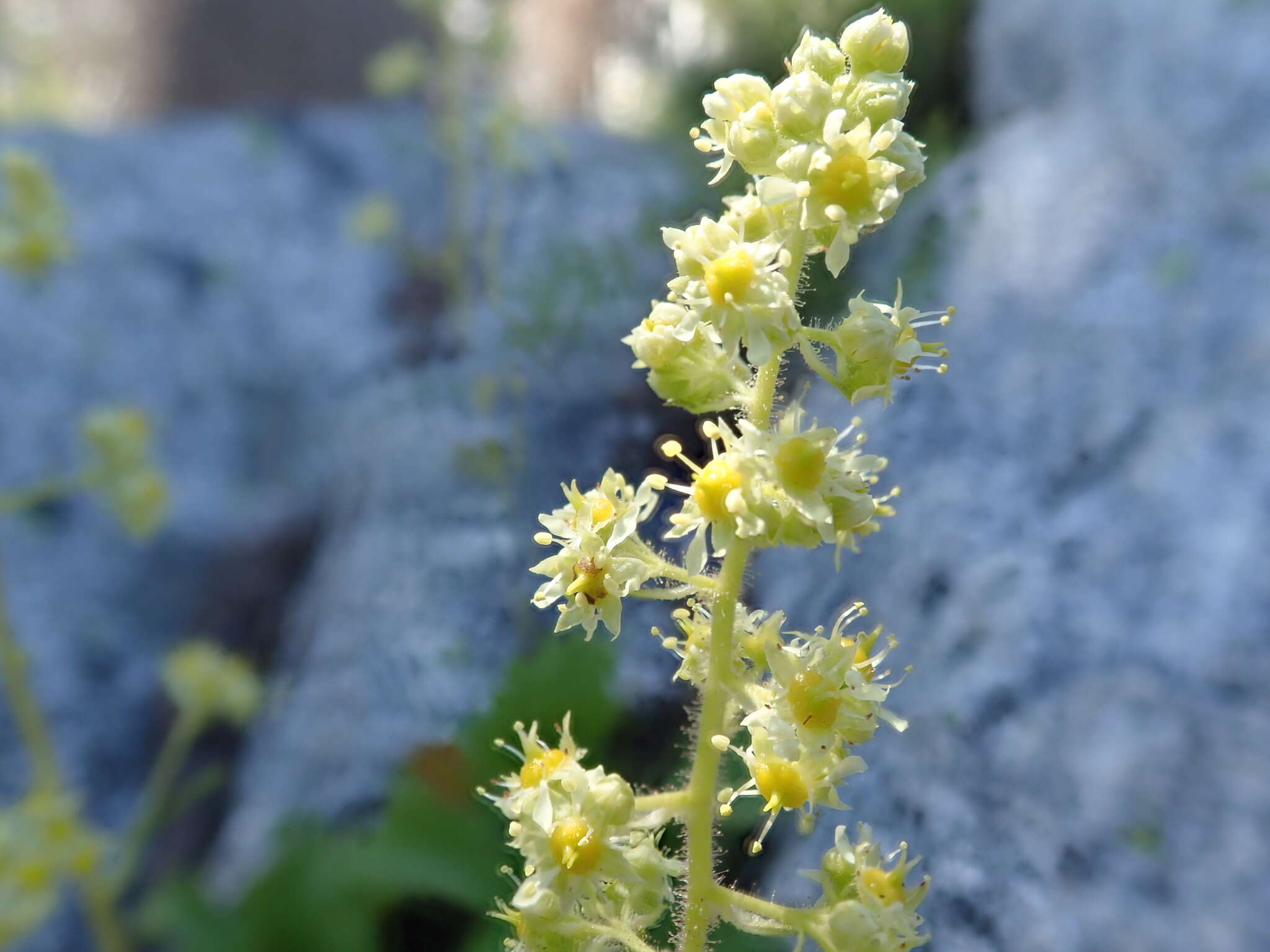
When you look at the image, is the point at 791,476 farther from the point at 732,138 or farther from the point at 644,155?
the point at 644,155

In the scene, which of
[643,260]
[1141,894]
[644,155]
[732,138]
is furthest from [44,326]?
[1141,894]

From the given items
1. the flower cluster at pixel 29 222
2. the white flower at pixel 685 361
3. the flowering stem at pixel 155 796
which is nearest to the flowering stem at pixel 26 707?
the flowering stem at pixel 155 796

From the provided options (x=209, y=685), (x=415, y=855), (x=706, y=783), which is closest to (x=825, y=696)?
(x=706, y=783)

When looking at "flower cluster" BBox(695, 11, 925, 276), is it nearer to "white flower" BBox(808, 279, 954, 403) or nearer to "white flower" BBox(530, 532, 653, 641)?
"white flower" BBox(808, 279, 954, 403)

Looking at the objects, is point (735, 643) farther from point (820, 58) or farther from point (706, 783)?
point (820, 58)

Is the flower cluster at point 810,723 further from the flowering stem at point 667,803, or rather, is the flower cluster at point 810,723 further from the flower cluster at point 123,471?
the flower cluster at point 123,471
